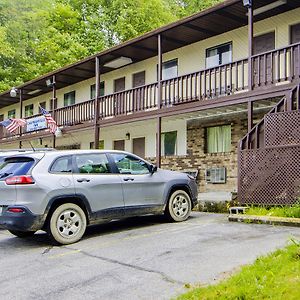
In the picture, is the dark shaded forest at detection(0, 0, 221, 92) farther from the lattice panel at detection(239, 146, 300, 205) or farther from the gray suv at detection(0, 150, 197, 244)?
the gray suv at detection(0, 150, 197, 244)

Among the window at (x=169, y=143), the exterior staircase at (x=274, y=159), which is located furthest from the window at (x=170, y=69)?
the exterior staircase at (x=274, y=159)

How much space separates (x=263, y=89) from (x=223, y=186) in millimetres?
4827

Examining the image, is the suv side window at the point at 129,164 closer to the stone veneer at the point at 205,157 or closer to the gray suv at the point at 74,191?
the gray suv at the point at 74,191

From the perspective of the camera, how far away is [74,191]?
7.39 m

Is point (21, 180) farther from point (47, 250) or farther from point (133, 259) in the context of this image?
point (133, 259)

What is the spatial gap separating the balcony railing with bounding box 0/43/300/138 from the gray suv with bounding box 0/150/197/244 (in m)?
4.82

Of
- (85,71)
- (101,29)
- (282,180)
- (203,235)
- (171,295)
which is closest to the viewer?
(171,295)

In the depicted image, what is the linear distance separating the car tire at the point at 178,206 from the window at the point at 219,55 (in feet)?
25.3

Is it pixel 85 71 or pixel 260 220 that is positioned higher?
pixel 85 71

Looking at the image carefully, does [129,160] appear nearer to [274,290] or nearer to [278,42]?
[274,290]

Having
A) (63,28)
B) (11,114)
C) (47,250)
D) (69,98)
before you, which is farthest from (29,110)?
(47,250)

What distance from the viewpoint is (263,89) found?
38.3 feet

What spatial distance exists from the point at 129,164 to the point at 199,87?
6.74m

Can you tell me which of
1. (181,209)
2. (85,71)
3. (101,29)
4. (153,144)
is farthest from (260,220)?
(101,29)
